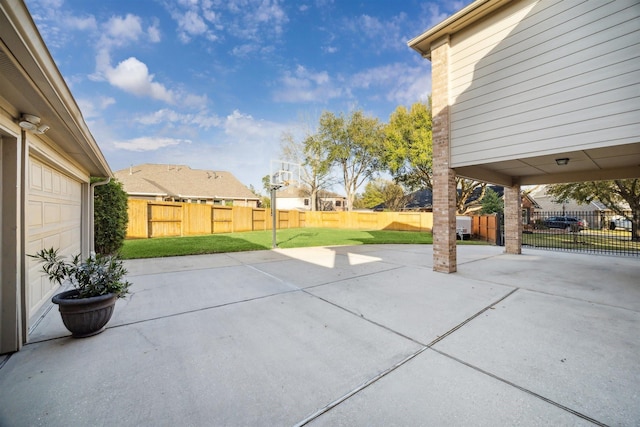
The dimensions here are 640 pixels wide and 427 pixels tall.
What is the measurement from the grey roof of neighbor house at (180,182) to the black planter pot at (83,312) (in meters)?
21.2

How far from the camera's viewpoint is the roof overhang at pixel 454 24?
4.75m

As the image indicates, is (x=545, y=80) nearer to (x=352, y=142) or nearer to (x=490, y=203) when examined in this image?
(x=490, y=203)

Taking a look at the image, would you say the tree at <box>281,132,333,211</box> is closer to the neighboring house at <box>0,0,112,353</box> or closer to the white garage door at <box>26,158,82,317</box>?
the white garage door at <box>26,158,82,317</box>

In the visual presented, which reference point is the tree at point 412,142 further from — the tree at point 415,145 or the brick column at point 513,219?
the brick column at point 513,219

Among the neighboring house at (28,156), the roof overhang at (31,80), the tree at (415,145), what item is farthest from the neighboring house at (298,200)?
the roof overhang at (31,80)

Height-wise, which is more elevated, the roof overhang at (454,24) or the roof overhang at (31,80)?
the roof overhang at (454,24)

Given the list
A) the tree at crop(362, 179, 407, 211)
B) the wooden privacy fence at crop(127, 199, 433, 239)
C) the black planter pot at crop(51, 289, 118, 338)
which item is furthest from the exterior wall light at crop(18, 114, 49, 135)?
the tree at crop(362, 179, 407, 211)

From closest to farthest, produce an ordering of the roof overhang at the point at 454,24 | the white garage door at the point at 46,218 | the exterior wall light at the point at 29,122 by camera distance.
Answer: the exterior wall light at the point at 29,122 < the white garage door at the point at 46,218 < the roof overhang at the point at 454,24

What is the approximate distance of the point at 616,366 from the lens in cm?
217

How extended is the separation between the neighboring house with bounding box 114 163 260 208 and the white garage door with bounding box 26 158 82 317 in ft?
57.7

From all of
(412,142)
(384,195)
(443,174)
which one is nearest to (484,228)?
(412,142)

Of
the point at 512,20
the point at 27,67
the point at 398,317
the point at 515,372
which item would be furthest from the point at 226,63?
the point at 515,372

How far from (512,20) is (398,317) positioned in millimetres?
5663

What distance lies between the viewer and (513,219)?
870 centimetres
